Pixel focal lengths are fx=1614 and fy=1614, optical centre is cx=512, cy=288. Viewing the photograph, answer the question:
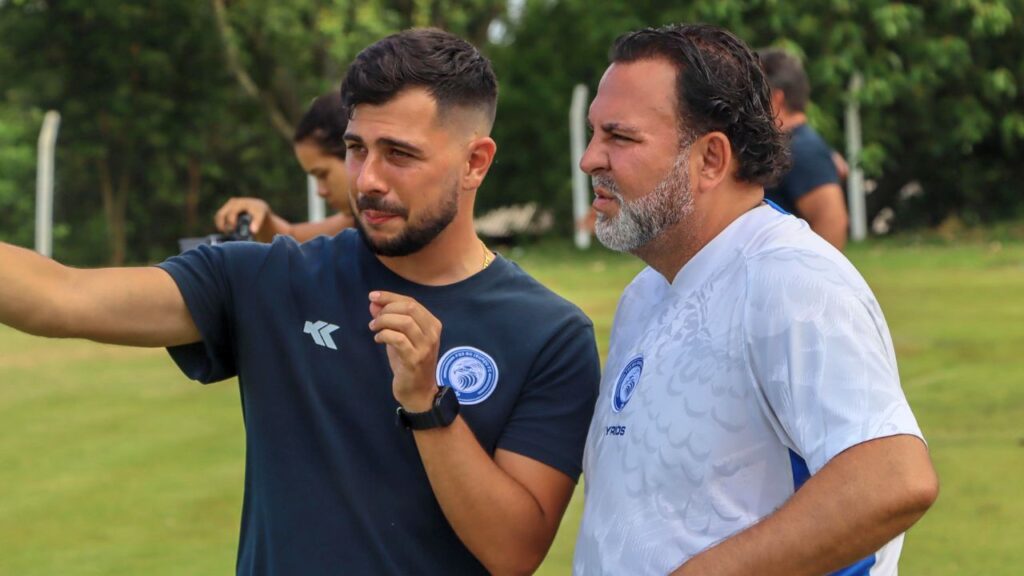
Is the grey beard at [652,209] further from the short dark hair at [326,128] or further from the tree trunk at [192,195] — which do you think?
the tree trunk at [192,195]

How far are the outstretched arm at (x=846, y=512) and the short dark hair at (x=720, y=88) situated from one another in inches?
25.4

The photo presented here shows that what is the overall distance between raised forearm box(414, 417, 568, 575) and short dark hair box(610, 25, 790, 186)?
0.66m

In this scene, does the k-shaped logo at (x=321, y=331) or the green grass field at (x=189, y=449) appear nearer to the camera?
the k-shaped logo at (x=321, y=331)

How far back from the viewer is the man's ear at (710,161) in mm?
2637

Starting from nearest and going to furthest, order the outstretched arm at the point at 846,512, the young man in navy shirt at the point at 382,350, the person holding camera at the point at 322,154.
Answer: the outstretched arm at the point at 846,512 < the young man in navy shirt at the point at 382,350 < the person holding camera at the point at 322,154

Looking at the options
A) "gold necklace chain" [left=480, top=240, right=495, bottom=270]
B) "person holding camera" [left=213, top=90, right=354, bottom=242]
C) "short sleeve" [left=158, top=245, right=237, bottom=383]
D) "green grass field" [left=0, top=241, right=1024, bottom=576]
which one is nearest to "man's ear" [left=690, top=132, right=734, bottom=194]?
"gold necklace chain" [left=480, top=240, right=495, bottom=270]

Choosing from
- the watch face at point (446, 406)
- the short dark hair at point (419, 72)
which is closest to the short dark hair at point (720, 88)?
the short dark hair at point (419, 72)

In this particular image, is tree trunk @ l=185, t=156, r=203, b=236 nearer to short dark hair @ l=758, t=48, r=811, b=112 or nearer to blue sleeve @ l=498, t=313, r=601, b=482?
short dark hair @ l=758, t=48, r=811, b=112

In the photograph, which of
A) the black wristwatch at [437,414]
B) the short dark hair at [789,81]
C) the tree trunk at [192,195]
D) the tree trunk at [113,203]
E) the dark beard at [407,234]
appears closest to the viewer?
the black wristwatch at [437,414]

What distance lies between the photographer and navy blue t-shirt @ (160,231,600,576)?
2.90 metres

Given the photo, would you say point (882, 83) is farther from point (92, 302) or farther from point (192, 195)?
point (92, 302)

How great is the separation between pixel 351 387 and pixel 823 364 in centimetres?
102

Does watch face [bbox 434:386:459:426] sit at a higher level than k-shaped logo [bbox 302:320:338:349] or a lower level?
lower

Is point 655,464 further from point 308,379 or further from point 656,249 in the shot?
point 308,379
